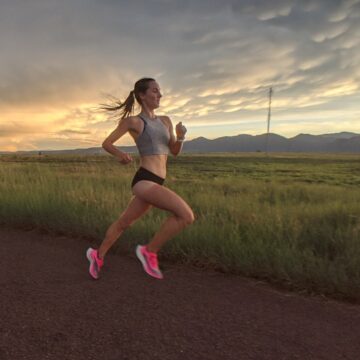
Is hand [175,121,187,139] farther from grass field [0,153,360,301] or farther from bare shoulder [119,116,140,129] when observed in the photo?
grass field [0,153,360,301]

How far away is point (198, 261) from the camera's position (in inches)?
180

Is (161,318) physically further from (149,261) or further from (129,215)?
(129,215)

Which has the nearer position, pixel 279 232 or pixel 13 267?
pixel 13 267

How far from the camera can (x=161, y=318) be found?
3.03 metres

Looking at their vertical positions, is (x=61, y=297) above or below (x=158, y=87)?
below

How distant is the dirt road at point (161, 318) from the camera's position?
256cm

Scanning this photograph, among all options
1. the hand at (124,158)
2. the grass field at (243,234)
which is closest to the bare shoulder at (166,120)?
the hand at (124,158)

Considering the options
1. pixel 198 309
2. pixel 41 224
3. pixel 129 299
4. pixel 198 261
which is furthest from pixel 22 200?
pixel 198 309

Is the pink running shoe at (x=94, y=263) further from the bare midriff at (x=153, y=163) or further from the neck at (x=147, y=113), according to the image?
the neck at (x=147, y=113)

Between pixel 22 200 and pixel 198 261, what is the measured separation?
4.38 metres

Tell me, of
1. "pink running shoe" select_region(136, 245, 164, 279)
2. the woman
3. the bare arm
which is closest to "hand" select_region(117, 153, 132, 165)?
the woman

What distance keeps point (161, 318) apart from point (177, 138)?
5.99ft

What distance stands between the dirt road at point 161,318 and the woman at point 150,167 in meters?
0.30

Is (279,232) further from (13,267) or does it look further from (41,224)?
(41,224)
